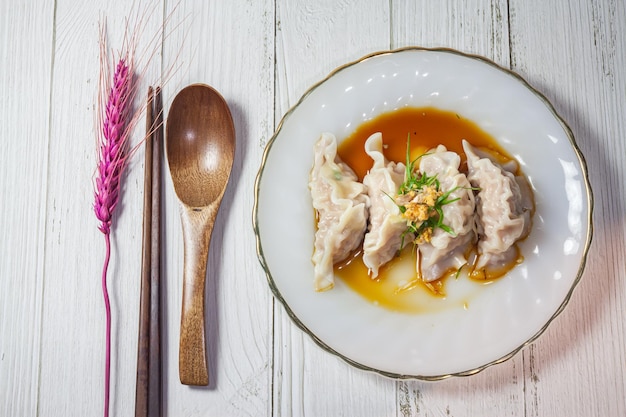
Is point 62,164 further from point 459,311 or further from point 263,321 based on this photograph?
point 459,311

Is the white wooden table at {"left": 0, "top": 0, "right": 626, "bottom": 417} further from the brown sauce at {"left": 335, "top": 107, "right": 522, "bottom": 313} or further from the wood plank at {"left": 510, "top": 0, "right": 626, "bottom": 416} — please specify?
the brown sauce at {"left": 335, "top": 107, "right": 522, "bottom": 313}

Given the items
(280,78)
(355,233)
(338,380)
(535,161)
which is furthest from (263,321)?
(535,161)

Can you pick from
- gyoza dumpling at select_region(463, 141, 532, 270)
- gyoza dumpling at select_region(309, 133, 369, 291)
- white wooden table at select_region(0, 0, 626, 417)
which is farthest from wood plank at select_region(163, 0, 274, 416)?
gyoza dumpling at select_region(463, 141, 532, 270)

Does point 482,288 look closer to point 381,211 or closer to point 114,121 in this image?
point 381,211

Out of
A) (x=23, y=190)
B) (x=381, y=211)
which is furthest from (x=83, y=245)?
(x=381, y=211)

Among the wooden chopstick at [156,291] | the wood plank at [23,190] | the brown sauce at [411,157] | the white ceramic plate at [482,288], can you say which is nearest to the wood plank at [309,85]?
the white ceramic plate at [482,288]

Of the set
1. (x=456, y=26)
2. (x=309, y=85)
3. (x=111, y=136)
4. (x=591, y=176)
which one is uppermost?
(x=456, y=26)
